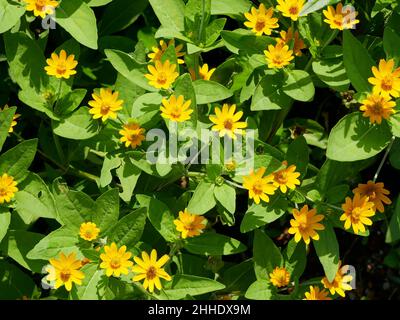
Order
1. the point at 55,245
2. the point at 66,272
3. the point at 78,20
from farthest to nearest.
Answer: the point at 78,20
the point at 55,245
the point at 66,272

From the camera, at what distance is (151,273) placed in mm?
1895

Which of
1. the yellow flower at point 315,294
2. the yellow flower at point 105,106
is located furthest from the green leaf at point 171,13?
the yellow flower at point 315,294

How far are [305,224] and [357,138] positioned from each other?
32cm

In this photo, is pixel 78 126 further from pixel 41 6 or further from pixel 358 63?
pixel 358 63

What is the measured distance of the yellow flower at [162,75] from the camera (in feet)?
6.39

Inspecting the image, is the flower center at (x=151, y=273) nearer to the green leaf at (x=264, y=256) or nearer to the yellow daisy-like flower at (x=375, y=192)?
the green leaf at (x=264, y=256)

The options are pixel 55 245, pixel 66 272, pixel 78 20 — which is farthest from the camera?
pixel 78 20

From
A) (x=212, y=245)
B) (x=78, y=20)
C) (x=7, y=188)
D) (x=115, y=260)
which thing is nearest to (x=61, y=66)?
(x=78, y=20)

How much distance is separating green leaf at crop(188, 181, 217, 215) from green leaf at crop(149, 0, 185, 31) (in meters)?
0.58

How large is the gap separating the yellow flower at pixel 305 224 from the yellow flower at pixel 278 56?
0.47m

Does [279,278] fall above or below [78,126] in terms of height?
below

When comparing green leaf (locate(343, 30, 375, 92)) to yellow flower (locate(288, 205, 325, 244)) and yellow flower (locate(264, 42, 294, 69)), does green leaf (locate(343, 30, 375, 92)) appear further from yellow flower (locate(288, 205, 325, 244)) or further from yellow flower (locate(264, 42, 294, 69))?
yellow flower (locate(288, 205, 325, 244))

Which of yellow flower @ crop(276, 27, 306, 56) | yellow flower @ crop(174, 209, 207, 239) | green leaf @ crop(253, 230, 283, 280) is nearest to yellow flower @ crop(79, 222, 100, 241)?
yellow flower @ crop(174, 209, 207, 239)
